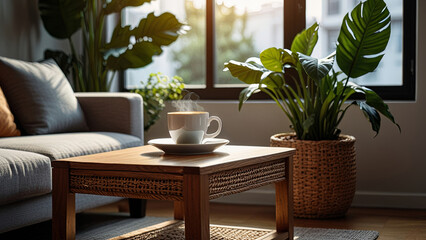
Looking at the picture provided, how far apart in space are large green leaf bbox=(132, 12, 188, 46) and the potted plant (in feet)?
2.25

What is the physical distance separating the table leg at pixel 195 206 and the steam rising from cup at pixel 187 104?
202cm

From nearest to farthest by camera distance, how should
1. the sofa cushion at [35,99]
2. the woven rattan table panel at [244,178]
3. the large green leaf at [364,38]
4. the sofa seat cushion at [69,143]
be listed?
the woven rattan table panel at [244,178] < the sofa seat cushion at [69,143] < the large green leaf at [364,38] < the sofa cushion at [35,99]

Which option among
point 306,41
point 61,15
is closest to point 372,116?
point 306,41

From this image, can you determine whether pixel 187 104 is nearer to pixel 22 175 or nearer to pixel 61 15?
pixel 61 15

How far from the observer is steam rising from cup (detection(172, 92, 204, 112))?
3.68 m

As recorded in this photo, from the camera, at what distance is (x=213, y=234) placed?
224cm

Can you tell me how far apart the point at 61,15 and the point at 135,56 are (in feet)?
1.69

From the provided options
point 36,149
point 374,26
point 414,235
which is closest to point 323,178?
point 414,235

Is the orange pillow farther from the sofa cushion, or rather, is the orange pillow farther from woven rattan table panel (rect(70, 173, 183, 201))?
woven rattan table panel (rect(70, 173, 183, 201))

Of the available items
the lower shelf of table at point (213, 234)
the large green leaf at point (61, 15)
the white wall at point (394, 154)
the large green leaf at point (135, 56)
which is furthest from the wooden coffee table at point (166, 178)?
the large green leaf at point (61, 15)

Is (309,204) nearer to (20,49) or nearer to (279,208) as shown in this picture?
(279,208)

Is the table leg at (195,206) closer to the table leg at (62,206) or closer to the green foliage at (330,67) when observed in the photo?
the table leg at (62,206)

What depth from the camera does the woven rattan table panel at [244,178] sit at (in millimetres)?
1750

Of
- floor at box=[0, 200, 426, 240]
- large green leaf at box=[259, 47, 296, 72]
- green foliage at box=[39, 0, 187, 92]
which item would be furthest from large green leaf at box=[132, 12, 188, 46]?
floor at box=[0, 200, 426, 240]
